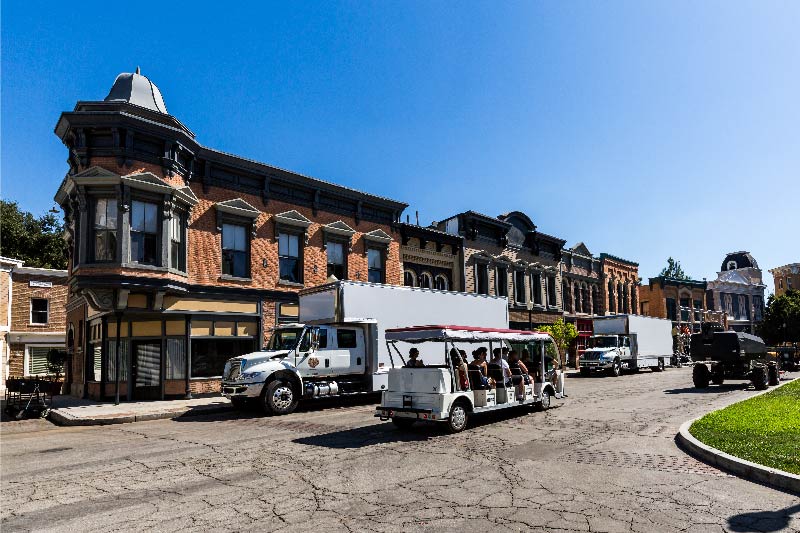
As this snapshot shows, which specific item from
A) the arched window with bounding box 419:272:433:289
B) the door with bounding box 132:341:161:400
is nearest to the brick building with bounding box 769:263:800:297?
the arched window with bounding box 419:272:433:289

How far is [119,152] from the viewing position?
63.6 ft

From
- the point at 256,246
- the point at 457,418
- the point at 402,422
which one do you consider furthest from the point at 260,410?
the point at 256,246

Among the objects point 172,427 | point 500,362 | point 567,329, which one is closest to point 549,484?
point 500,362

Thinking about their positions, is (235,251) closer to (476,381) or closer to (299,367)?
(299,367)

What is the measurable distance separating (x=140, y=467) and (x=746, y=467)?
923 cm

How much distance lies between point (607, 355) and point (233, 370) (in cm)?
2269

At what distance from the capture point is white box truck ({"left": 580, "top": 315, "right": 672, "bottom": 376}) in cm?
3166

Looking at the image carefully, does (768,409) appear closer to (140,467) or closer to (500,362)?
(500,362)

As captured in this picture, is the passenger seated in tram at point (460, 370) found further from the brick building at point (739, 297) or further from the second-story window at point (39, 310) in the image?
the brick building at point (739, 297)

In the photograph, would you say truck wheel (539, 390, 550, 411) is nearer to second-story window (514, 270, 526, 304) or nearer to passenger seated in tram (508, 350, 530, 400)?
passenger seated in tram (508, 350, 530, 400)

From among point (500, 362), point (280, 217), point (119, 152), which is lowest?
point (500, 362)

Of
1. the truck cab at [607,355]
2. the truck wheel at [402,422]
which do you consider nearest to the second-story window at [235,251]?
the truck wheel at [402,422]

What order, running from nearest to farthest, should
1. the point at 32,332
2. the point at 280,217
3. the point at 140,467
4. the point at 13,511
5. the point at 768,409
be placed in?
1. the point at 13,511
2. the point at 140,467
3. the point at 768,409
4. the point at 280,217
5. the point at 32,332

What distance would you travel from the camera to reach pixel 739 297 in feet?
226
